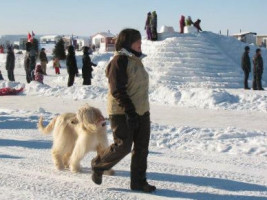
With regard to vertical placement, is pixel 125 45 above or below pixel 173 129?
above

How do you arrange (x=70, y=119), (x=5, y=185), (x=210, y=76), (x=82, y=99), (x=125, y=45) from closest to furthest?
(x=125, y=45) → (x=5, y=185) → (x=70, y=119) → (x=82, y=99) → (x=210, y=76)

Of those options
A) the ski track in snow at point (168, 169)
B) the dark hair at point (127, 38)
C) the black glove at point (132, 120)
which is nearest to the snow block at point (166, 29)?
the ski track in snow at point (168, 169)

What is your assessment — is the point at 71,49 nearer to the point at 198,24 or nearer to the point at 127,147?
the point at 198,24

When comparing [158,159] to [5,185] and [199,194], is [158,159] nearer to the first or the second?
[199,194]

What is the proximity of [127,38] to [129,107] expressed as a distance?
61 centimetres

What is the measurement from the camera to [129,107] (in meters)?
3.88

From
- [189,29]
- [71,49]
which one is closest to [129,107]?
[71,49]

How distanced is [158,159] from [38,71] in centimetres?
1202

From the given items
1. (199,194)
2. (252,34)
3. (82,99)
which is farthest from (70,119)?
(252,34)

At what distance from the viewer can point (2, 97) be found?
14406 mm

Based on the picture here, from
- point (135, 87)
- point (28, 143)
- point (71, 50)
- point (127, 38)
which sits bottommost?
point (28, 143)

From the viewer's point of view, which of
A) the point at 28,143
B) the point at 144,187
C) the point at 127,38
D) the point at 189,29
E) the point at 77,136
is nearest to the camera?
the point at 127,38

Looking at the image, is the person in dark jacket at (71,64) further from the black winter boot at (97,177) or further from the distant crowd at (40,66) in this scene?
the black winter boot at (97,177)

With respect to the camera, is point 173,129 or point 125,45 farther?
point 173,129
